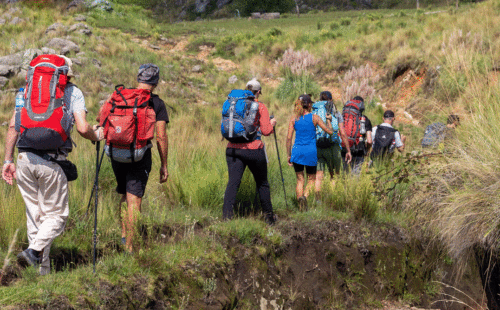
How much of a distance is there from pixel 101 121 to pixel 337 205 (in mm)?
4122

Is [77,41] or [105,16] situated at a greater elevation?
[105,16]

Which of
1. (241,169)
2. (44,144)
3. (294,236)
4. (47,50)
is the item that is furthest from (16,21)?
(44,144)


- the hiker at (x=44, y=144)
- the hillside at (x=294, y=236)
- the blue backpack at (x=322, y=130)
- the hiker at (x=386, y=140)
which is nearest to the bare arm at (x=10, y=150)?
the hiker at (x=44, y=144)

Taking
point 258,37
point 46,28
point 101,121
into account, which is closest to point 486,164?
point 101,121

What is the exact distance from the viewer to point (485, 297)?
6352mm

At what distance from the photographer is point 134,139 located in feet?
15.9

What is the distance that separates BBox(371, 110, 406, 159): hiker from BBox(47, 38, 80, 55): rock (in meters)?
12.7

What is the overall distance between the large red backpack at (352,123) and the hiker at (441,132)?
1.37 metres

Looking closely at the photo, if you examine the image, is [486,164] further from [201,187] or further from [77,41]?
[77,41]

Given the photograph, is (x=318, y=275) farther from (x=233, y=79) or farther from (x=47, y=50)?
(x=233, y=79)

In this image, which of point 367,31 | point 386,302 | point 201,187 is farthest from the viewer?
point 367,31

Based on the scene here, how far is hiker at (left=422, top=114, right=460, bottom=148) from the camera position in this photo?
628 cm

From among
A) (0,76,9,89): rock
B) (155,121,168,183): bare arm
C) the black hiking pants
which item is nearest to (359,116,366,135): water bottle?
the black hiking pants

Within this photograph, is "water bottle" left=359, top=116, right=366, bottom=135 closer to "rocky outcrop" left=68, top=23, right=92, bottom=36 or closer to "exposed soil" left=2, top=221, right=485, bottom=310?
"exposed soil" left=2, top=221, right=485, bottom=310
